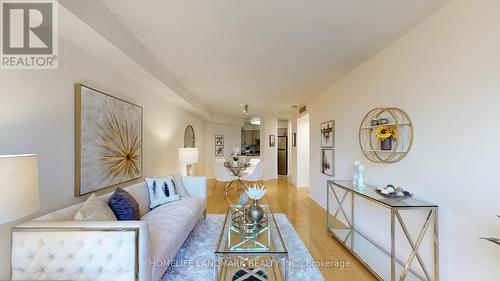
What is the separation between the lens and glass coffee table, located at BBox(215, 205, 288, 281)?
1933 mm

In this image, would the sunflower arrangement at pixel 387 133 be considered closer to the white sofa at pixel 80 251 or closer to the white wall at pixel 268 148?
the white sofa at pixel 80 251

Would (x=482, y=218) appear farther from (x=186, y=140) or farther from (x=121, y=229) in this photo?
(x=186, y=140)

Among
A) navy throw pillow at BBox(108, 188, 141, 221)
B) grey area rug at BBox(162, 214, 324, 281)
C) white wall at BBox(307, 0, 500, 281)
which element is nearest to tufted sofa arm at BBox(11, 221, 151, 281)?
navy throw pillow at BBox(108, 188, 141, 221)

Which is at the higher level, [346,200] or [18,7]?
[18,7]

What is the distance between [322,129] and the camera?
183 inches

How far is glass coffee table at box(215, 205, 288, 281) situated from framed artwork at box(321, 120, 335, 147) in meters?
2.16

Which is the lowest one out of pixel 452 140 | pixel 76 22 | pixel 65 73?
pixel 452 140

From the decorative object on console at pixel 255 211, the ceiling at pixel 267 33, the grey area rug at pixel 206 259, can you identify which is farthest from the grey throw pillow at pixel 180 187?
the ceiling at pixel 267 33

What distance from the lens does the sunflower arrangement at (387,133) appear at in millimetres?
2379

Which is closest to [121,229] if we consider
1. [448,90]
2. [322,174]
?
[448,90]

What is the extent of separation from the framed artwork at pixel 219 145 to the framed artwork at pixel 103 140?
216 inches

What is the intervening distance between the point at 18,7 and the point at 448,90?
340cm

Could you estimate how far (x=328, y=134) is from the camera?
4.30 meters

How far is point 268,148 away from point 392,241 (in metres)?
6.48
